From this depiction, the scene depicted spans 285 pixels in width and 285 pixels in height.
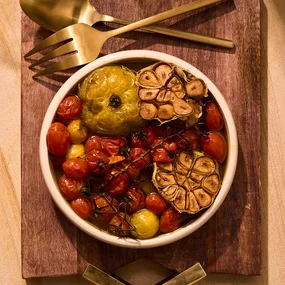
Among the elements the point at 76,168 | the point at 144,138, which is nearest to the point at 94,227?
the point at 76,168

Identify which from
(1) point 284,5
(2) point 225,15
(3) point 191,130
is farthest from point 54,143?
(1) point 284,5

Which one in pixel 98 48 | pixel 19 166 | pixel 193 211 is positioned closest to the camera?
pixel 193 211

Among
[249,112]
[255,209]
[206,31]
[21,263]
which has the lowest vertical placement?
[21,263]

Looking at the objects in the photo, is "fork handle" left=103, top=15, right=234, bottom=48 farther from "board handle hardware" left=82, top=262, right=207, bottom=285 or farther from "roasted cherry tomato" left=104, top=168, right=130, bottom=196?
"board handle hardware" left=82, top=262, right=207, bottom=285

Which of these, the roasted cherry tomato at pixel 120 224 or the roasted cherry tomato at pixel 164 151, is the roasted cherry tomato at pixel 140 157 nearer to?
the roasted cherry tomato at pixel 164 151

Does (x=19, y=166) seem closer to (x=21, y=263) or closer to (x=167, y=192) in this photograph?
(x=21, y=263)

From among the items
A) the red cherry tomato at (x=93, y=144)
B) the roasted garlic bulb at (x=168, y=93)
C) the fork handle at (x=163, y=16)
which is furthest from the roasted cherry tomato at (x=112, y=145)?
the fork handle at (x=163, y=16)
